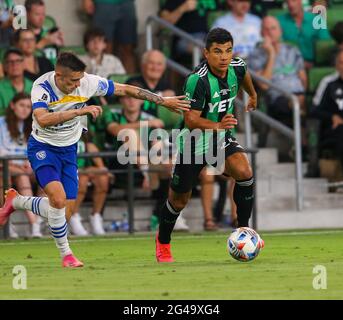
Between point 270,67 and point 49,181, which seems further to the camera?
point 270,67

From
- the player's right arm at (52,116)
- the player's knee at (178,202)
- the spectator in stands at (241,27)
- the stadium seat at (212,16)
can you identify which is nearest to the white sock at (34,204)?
the player's right arm at (52,116)

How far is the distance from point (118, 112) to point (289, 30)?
4072mm

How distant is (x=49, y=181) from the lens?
12984 mm

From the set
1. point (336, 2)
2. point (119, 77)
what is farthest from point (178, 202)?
point (336, 2)

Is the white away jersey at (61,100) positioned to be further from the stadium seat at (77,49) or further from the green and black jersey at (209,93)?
the stadium seat at (77,49)

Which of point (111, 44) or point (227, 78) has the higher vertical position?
point (111, 44)

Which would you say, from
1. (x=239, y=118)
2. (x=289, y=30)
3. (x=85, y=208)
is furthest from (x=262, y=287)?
(x=289, y=30)

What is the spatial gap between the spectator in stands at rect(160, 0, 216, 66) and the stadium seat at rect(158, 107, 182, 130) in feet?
6.08

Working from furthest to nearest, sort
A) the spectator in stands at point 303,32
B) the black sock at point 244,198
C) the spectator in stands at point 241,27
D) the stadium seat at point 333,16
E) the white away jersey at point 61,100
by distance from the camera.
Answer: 1. the stadium seat at point 333,16
2. the spectator in stands at point 303,32
3. the spectator in stands at point 241,27
4. the black sock at point 244,198
5. the white away jersey at point 61,100

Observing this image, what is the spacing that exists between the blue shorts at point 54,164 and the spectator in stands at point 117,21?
8.04 meters

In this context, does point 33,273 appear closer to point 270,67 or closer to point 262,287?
point 262,287

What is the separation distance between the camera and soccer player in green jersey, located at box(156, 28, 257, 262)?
13.2 m

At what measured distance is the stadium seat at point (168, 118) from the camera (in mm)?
20047
